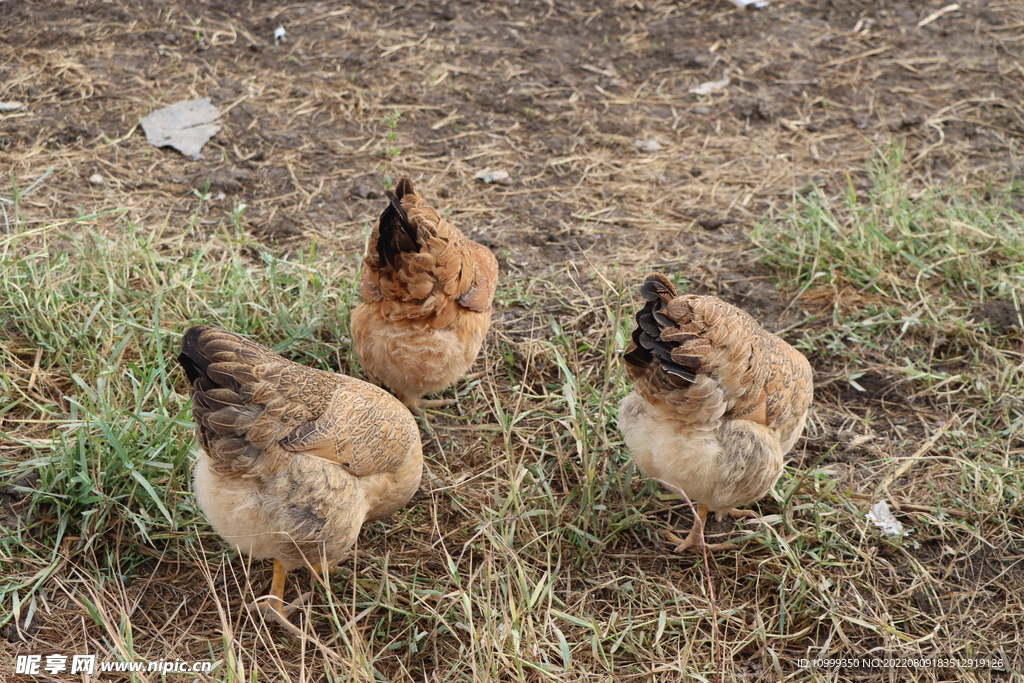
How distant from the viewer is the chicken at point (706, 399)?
310cm

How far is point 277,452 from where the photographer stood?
287 centimetres

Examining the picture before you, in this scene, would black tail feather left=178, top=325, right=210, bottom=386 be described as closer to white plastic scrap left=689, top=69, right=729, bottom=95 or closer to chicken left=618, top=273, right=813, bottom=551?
chicken left=618, top=273, right=813, bottom=551

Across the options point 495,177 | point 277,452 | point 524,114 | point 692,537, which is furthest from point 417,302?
point 524,114

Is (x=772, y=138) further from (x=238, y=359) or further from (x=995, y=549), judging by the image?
(x=238, y=359)

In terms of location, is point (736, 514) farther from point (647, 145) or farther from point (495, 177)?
point (647, 145)

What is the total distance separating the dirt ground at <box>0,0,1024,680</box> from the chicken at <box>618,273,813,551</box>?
3.94ft

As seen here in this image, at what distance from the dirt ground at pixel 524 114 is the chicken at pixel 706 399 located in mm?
1202

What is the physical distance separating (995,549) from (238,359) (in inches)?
128

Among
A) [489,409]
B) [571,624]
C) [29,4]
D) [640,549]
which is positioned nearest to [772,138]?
[489,409]

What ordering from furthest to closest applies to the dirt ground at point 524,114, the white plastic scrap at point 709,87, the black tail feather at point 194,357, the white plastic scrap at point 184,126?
1. the white plastic scrap at point 709,87
2. the white plastic scrap at point 184,126
3. the dirt ground at point 524,114
4. the black tail feather at point 194,357

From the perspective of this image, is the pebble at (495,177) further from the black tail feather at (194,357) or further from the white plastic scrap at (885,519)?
the white plastic scrap at (885,519)

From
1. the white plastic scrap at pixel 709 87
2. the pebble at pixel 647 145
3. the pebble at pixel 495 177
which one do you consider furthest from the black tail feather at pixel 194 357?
the white plastic scrap at pixel 709 87

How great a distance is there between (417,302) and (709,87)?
408cm

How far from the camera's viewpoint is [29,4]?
655cm
